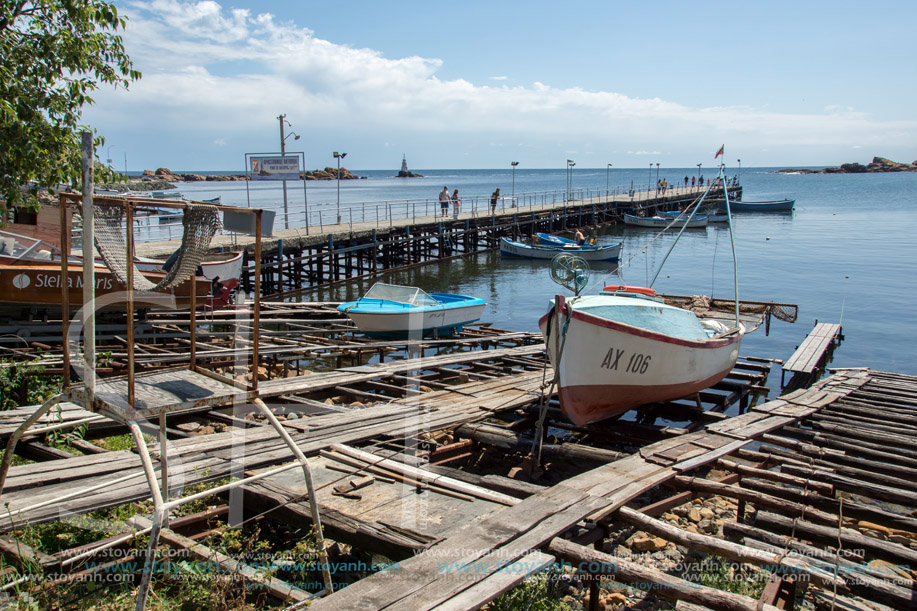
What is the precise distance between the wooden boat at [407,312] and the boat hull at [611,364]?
24.0 ft

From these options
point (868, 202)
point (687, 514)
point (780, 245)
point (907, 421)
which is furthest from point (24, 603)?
point (868, 202)

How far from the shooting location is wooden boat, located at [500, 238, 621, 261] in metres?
36.7

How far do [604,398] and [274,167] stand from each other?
25.3 meters

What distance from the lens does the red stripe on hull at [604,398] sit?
9289 millimetres

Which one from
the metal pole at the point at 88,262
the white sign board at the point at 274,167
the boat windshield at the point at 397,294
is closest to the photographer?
the metal pole at the point at 88,262

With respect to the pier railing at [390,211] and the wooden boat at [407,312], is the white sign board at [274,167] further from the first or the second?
the wooden boat at [407,312]

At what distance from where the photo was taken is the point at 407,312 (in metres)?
16.7

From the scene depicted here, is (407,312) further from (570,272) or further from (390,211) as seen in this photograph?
(390,211)

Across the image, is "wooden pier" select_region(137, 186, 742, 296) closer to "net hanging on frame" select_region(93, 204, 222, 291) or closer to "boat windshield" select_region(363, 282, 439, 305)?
"boat windshield" select_region(363, 282, 439, 305)

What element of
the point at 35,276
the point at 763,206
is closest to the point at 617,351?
the point at 35,276

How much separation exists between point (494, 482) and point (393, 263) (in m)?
29.8

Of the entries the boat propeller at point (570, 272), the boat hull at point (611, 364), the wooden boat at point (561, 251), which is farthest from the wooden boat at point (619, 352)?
the wooden boat at point (561, 251)

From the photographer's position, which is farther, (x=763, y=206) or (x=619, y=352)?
(x=763, y=206)

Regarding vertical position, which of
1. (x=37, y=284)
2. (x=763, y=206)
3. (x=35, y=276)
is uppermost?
(x=763, y=206)
